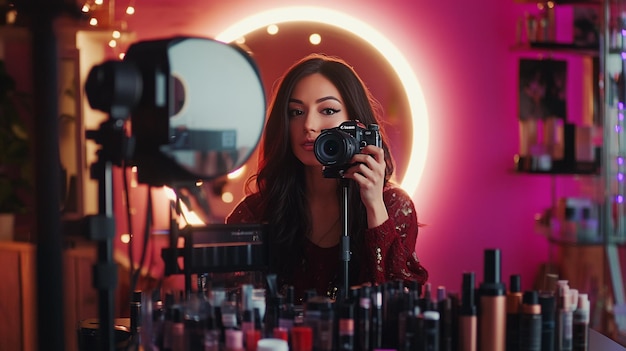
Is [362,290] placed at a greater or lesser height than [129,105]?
lesser

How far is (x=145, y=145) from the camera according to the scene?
0.85m

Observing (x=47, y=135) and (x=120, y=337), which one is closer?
(x=47, y=135)

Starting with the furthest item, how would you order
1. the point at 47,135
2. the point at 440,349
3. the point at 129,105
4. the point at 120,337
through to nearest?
the point at 120,337 → the point at 440,349 → the point at 129,105 → the point at 47,135

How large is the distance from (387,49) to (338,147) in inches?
55.9

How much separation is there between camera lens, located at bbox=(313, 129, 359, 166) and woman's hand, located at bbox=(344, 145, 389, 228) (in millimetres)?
38

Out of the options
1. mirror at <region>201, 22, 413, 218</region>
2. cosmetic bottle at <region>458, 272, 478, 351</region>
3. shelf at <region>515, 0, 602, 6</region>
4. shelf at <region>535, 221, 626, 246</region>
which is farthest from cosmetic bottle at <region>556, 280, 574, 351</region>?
shelf at <region>515, 0, 602, 6</region>

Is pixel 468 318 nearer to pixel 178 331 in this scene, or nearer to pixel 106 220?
pixel 178 331

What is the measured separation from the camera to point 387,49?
2.77 m

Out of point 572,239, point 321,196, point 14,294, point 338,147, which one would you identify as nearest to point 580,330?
point 338,147

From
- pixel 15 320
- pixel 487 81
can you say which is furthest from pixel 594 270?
pixel 15 320

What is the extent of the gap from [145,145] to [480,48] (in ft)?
7.64

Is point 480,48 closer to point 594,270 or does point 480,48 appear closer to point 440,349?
point 594,270

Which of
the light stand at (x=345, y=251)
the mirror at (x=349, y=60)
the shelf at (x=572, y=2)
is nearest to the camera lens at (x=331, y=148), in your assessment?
the light stand at (x=345, y=251)

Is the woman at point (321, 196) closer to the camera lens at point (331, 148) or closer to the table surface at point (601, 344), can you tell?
the camera lens at point (331, 148)
